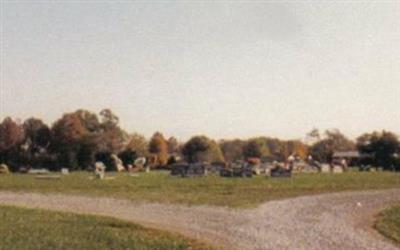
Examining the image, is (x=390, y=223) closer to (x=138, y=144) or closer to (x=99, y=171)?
(x=99, y=171)

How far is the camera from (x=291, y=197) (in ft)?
134

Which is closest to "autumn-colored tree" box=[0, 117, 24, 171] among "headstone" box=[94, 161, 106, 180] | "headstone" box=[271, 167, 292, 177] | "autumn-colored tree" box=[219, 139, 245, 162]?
"headstone" box=[94, 161, 106, 180]

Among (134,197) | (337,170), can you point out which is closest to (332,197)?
(134,197)

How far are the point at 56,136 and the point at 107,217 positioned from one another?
101972 millimetres

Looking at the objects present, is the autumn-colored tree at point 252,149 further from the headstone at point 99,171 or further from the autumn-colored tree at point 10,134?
the headstone at point 99,171

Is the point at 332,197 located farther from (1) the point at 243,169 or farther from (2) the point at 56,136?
(2) the point at 56,136

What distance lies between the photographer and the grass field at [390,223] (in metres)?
23.8

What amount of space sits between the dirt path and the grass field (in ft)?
1.64

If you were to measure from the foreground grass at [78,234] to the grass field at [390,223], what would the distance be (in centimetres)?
767

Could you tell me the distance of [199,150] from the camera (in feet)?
500

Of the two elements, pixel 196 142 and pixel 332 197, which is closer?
pixel 332 197

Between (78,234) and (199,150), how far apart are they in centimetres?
13158

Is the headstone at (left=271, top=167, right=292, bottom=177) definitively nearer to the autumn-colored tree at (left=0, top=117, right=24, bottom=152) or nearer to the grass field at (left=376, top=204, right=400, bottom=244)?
the grass field at (left=376, top=204, right=400, bottom=244)

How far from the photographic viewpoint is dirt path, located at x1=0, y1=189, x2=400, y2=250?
20.9 metres
